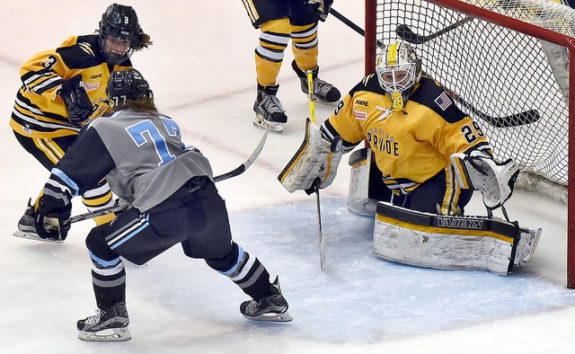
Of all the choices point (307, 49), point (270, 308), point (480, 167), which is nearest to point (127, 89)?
point (270, 308)

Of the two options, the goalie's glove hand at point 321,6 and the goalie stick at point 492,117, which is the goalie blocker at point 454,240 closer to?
the goalie stick at point 492,117

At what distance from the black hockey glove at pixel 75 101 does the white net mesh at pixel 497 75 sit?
4.15ft

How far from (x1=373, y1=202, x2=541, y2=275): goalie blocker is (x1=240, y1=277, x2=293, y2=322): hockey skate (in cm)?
52

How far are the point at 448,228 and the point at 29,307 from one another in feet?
4.47

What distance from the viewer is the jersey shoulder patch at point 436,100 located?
3.72 m

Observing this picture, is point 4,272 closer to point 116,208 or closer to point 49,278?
point 49,278

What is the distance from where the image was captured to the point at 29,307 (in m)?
3.56

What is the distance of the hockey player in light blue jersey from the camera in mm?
3119

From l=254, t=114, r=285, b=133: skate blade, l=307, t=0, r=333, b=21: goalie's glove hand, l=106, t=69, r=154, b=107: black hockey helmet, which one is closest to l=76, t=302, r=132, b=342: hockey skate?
l=106, t=69, r=154, b=107: black hockey helmet

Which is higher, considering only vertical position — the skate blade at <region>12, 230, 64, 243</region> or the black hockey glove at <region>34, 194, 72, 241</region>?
the black hockey glove at <region>34, 194, 72, 241</region>

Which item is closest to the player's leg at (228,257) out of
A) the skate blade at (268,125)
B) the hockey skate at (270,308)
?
the hockey skate at (270,308)

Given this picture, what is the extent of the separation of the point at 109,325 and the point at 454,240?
1169mm

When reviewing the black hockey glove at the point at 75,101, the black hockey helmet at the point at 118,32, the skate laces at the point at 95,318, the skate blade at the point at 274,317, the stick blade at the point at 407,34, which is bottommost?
the skate blade at the point at 274,317

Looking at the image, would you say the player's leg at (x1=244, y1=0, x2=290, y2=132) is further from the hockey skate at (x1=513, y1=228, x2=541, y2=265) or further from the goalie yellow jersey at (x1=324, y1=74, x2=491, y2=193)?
the hockey skate at (x1=513, y1=228, x2=541, y2=265)
